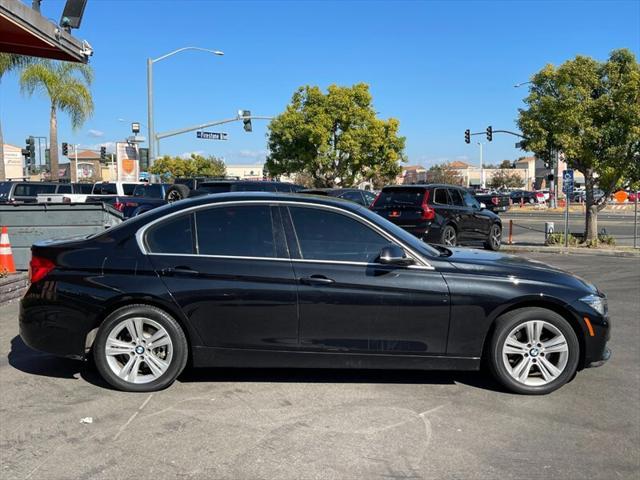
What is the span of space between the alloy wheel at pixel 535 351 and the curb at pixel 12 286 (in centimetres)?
661

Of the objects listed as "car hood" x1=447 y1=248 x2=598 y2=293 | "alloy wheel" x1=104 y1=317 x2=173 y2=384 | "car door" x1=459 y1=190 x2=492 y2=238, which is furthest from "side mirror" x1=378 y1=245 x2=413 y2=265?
"car door" x1=459 y1=190 x2=492 y2=238

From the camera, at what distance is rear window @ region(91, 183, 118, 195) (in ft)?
84.2

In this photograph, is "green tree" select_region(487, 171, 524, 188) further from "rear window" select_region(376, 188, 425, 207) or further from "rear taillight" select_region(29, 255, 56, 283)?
"rear taillight" select_region(29, 255, 56, 283)

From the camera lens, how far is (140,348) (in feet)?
15.4

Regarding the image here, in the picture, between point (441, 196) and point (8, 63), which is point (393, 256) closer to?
point (441, 196)

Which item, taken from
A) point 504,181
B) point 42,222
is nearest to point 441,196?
point 42,222

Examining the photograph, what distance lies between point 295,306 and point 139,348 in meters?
1.30

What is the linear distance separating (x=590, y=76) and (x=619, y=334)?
1211 cm

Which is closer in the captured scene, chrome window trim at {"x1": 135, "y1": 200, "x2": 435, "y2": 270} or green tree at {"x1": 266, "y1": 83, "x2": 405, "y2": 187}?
chrome window trim at {"x1": 135, "y1": 200, "x2": 435, "y2": 270}

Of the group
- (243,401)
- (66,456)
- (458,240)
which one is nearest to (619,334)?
(243,401)

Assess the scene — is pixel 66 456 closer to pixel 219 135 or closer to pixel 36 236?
pixel 36 236

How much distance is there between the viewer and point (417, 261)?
476 centimetres

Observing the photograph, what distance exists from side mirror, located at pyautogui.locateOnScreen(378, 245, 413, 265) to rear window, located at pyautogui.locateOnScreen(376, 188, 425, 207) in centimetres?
971

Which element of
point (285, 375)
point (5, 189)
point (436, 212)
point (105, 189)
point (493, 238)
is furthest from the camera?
point (105, 189)
